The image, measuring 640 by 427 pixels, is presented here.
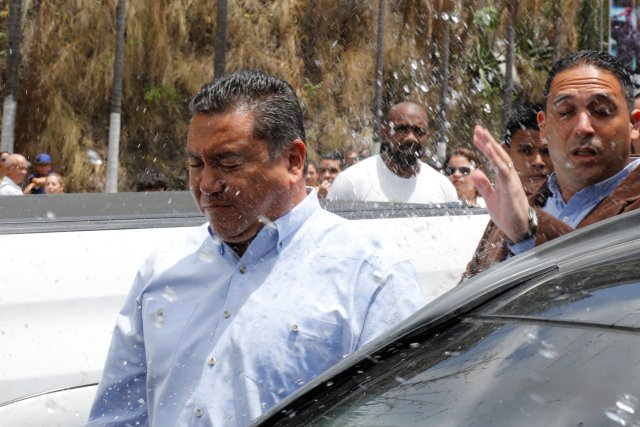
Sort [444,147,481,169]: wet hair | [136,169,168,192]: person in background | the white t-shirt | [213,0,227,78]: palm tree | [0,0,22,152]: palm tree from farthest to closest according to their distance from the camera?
[0,0,22,152]: palm tree, [213,0,227,78]: palm tree, [444,147,481,169]: wet hair, [136,169,168,192]: person in background, the white t-shirt

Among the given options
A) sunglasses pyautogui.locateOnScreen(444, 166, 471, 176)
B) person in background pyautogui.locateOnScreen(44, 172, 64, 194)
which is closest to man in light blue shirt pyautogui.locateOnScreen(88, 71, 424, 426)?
sunglasses pyautogui.locateOnScreen(444, 166, 471, 176)

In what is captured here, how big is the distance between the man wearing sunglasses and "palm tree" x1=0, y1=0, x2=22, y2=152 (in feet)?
46.6

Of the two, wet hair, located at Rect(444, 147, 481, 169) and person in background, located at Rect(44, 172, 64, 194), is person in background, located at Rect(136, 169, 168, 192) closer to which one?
wet hair, located at Rect(444, 147, 481, 169)

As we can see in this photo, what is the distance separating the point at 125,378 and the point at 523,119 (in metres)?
2.89

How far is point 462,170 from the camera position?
26.9 feet

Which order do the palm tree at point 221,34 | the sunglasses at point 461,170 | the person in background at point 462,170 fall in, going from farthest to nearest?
the palm tree at point 221,34 → the sunglasses at point 461,170 → the person in background at point 462,170

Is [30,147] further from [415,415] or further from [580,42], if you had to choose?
[415,415]

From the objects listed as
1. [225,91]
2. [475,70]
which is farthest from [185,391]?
[475,70]

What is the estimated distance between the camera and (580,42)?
3331 centimetres

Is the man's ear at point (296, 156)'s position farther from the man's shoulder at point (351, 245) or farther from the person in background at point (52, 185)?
the person in background at point (52, 185)

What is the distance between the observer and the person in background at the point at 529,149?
4.92 m

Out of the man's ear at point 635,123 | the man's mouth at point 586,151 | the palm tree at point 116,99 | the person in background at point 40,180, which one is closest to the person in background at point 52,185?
the person in background at point 40,180

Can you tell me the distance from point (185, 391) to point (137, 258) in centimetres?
144

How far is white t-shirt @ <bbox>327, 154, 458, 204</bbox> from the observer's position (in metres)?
6.23
